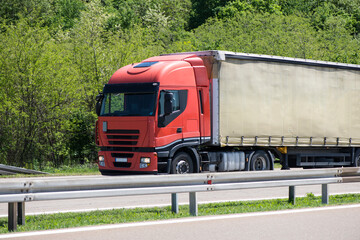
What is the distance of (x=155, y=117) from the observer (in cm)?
1585

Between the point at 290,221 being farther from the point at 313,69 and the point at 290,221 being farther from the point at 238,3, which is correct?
the point at 238,3

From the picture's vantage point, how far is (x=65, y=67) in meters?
27.7

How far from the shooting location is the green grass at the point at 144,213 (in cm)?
894

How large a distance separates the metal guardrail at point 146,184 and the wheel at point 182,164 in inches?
219

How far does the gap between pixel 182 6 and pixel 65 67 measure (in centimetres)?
5369

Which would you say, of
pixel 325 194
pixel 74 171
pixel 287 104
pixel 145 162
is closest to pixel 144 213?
pixel 325 194

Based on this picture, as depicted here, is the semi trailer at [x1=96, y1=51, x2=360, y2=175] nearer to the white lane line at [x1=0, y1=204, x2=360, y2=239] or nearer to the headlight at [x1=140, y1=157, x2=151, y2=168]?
the headlight at [x1=140, y1=157, x2=151, y2=168]

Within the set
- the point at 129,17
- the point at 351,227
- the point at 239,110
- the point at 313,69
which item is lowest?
the point at 351,227

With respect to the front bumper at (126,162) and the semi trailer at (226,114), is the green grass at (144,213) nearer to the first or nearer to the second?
the front bumper at (126,162)

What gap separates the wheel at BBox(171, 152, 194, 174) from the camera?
1639 cm

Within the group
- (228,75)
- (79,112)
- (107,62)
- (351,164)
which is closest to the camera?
(228,75)

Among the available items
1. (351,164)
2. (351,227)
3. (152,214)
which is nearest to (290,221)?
(351,227)

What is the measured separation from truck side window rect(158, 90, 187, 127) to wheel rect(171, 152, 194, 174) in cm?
108

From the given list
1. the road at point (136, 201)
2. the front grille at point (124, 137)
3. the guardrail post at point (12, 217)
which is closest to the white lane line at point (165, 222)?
the guardrail post at point (12, 217)
